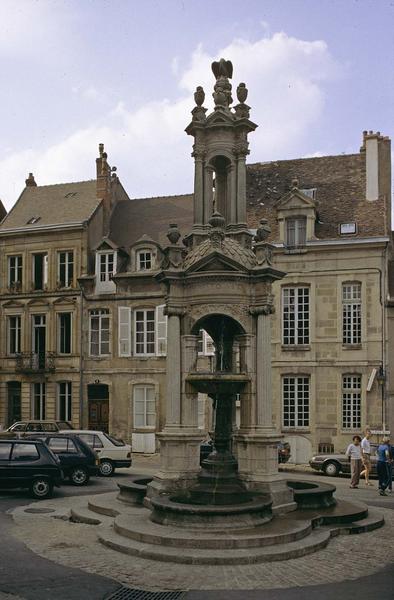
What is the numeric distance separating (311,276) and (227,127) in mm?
15516

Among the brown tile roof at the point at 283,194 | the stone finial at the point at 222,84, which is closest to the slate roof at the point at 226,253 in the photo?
the stone finial at the point at 222,84

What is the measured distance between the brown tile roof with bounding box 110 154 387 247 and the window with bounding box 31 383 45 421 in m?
8.03

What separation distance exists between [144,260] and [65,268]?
406 centimetres

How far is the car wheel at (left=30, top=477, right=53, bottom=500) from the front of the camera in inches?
700

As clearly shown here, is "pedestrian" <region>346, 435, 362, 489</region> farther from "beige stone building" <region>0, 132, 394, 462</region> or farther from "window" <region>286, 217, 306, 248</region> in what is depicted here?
"window" <region>286, 217, 306, 248</region>

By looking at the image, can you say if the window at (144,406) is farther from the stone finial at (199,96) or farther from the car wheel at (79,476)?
the stone finial at (199,96)

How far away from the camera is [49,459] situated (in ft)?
59.1

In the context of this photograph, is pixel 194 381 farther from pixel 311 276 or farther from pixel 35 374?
pixel 35 374

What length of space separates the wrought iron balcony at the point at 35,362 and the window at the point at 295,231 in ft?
40.9

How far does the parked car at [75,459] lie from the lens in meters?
20.8

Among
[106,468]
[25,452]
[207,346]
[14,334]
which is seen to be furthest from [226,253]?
[14,334]

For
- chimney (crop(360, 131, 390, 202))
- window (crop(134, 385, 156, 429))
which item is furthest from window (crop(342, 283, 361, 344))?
window (crop(134, 385, 156, 429))

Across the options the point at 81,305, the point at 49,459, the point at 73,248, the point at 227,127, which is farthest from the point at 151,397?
the point at 227,127

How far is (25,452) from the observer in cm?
1794
